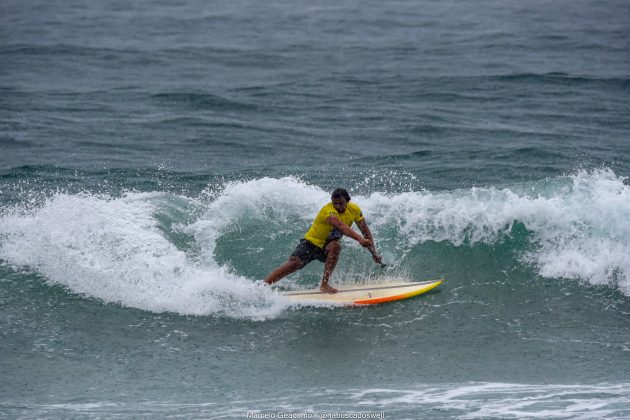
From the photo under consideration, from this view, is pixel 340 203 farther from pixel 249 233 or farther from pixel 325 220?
pixel 249 233

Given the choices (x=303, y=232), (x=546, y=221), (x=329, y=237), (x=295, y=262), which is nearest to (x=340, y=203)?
(x=329, y=237)

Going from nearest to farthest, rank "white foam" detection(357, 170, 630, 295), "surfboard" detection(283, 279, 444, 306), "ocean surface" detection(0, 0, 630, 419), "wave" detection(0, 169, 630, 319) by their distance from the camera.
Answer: "ocean surface" detection(0, 0, 630, 419)
"surfboard" detection(283, 279, 444, 306)
"wave" detection(0, 169, 630, 319)
"white foam" detection(357, 170, 630, 295)

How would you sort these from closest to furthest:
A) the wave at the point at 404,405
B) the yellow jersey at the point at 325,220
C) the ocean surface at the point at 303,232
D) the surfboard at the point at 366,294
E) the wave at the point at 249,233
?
1. the wave at the point at 404,405
2. the ocean surface at the point at 303,232
3. the yellow jersey at the point at 325,220
4. the surfboard at the point at 366,294
5. the wave at the point at 249,233

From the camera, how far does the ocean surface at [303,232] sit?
8.36 m

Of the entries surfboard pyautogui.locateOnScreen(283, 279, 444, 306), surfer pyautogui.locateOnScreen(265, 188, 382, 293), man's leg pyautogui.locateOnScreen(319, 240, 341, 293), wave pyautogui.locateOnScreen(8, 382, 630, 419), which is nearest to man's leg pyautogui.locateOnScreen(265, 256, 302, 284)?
surfer pyautogui.locateOnScreen(265, 188, 382, 293)

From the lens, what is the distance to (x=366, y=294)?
10438mm

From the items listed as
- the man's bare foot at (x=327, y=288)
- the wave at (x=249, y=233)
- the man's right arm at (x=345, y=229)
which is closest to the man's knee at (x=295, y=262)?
the man's bare foot at (x=327, y=288)

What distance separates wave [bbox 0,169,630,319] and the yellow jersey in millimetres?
848

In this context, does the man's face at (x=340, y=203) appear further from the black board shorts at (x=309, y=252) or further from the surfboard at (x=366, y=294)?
the surfboard at (x=366, y=294)

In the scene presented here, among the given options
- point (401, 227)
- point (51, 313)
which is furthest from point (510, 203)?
point (51, 313)

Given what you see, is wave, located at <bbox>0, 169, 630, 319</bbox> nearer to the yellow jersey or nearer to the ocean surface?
the ocean surface

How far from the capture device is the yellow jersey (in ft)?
33.3

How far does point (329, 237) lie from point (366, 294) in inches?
32.6

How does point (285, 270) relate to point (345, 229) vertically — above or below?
below
